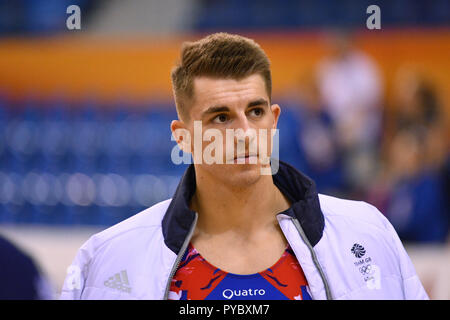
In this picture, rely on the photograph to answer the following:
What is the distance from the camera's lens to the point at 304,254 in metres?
2.43

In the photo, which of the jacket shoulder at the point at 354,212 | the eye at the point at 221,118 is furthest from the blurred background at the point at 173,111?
the eye at the point at 221,118

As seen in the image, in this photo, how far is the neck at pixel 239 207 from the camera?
2.64 m

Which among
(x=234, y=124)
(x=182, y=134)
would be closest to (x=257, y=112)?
(x=234, y=124)

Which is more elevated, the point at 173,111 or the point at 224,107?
the point at 224,107

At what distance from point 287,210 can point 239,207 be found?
214 millimetres

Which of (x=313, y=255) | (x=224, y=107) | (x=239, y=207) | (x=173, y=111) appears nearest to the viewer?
(x=313, y=255)

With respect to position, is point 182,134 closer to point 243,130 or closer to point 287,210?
point 243,130

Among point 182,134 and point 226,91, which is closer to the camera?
point 226,91

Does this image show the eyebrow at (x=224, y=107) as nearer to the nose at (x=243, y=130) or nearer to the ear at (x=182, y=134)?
the nose at (x=243, y=130)

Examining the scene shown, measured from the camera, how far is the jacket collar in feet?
8.20

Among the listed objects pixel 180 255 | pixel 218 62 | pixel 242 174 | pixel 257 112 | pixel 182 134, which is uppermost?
pixel 218 62

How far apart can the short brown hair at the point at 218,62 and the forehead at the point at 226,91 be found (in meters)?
0.02

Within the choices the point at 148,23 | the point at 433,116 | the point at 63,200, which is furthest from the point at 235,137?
the point at 148,23

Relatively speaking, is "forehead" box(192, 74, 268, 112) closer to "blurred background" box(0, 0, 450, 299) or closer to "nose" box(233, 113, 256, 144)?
"nose" box(233, 113, 256, 144)
